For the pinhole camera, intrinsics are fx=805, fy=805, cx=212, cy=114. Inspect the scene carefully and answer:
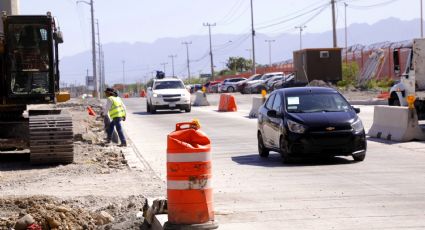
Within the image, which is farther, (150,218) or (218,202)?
(218,202)

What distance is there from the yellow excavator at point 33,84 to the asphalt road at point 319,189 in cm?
214

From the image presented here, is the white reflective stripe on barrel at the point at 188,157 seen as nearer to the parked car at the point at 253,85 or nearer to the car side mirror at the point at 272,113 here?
the car side mirror at the point at 272,113

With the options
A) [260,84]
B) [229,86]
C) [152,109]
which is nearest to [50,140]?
[152,109]

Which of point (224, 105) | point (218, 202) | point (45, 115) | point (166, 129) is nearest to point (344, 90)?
point (224, 105)

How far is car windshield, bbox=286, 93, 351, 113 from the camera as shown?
16.8 meters

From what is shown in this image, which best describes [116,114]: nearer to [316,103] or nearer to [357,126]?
[316,103]

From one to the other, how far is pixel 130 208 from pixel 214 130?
1676 cm

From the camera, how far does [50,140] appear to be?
16812 mm

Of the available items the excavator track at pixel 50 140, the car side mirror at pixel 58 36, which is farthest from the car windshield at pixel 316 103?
the car side mirror at pixel 58 36

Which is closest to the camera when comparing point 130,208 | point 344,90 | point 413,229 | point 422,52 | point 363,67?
point 413,229

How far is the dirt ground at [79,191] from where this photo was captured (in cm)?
1023

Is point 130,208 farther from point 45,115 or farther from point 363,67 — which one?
point 363,67

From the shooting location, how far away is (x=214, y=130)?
90.9 ft

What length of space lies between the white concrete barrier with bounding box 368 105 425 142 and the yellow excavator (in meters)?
8.42
